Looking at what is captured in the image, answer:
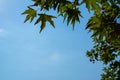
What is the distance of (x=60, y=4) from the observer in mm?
5145

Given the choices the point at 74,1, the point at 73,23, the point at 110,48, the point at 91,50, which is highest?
the point at 91,50

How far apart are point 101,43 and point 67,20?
15.7m

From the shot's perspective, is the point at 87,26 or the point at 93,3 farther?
the point at 87,26

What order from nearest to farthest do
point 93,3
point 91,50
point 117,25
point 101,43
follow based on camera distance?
1. point 93,3
2. point 117,25
3. point 101,43
4. point 91,50

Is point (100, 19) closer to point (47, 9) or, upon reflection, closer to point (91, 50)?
point (47, 9)

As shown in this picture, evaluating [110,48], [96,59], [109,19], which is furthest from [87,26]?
[96,59]

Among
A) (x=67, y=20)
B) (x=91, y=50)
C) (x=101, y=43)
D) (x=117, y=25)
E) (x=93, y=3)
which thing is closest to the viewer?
(x=93, y=3)

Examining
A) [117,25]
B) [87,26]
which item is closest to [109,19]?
[117,25]

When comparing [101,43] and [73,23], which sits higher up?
[101,43]

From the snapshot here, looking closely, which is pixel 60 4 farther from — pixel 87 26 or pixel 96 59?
pixel 96 59

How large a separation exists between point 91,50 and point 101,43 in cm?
170

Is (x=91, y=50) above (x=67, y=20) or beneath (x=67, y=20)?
above

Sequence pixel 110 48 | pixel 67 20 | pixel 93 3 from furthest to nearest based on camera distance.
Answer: pixel 110 48 < pixel 67 20 < pixel 93 3

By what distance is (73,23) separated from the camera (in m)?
5.21
